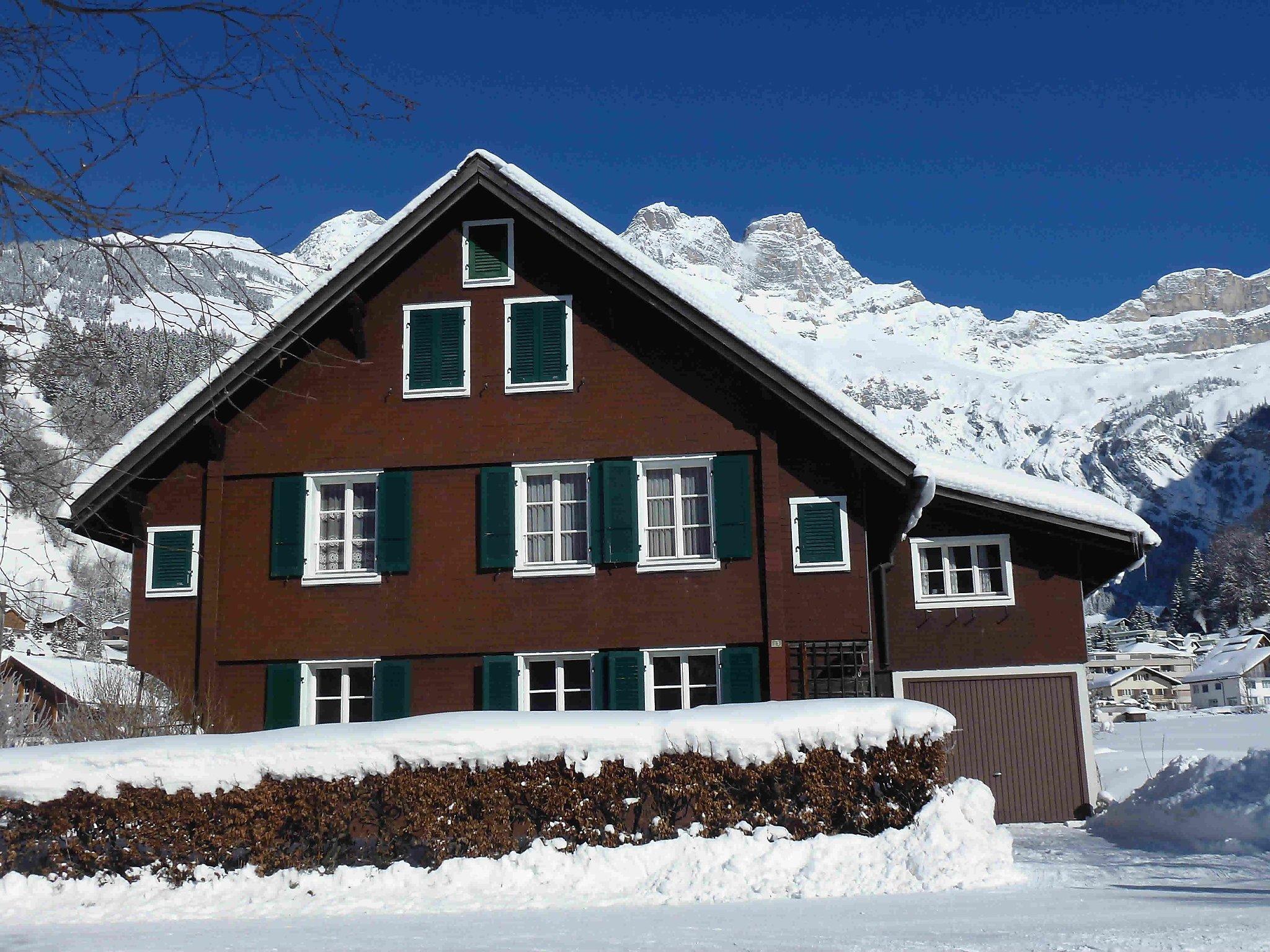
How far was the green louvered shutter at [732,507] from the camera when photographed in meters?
15.6

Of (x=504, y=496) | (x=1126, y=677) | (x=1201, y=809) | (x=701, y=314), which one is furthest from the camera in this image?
(x=1126, y=677)

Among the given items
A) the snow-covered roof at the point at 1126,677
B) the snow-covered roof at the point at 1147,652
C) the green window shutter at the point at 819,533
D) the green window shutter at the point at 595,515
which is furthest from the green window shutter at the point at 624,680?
the snow-covered roof at the point at 1147,652

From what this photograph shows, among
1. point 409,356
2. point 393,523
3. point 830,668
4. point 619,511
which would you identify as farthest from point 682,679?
point 409,356

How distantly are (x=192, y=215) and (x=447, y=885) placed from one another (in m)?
6.28

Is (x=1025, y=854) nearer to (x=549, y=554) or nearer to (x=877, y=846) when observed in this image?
(x=877, y=846)

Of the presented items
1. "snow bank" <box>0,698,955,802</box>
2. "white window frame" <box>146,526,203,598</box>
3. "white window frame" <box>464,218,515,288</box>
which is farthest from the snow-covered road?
"white window frame" <box>464,218,515,288</box>

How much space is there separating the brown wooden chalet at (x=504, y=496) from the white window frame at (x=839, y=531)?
38 millimetres

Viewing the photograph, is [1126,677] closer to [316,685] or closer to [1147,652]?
[1147,652]

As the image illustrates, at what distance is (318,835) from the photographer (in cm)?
1052

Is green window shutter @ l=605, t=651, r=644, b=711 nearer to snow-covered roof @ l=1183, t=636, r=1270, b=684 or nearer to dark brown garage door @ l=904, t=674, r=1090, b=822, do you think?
dark brown garage door @ l=904, t=674, r=1090, b=822

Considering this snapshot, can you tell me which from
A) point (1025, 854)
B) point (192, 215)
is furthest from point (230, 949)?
point (1025, 854)

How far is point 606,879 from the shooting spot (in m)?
10.0

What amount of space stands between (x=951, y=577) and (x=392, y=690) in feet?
28.7

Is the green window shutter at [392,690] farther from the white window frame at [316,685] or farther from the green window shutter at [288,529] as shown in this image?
the green window shutter at [288,529]
